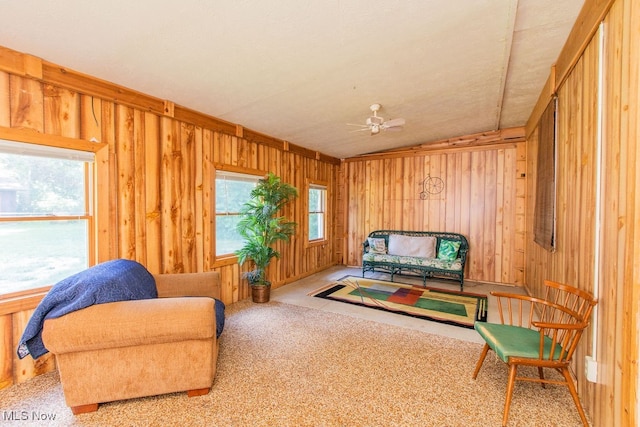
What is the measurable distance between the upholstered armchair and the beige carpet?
0.14 meters

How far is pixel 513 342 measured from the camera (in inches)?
74.4

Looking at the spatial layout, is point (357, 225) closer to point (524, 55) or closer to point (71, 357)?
point (524, 55)

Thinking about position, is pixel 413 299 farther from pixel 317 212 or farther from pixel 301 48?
pixel 301 48

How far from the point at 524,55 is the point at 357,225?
4.39m

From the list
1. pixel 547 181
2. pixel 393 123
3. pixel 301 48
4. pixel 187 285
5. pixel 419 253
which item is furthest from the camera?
pixel 419 253

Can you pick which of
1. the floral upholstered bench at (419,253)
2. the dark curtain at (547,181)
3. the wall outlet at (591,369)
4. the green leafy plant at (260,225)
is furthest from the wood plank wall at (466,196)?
the wall outlet at (591,369)

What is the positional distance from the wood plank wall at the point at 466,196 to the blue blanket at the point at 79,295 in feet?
16.4

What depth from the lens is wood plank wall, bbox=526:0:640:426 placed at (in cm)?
132

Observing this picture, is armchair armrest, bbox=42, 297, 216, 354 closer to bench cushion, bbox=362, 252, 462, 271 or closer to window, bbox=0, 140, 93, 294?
window, bbox=0, 140, 93, 294

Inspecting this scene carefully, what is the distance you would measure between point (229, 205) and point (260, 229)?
55 centimetres

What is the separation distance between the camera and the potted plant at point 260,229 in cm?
383

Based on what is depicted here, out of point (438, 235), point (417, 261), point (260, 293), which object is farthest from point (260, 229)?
point (438, 235)

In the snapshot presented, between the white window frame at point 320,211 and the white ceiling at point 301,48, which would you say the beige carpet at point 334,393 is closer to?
the white ceiling at point 301,48

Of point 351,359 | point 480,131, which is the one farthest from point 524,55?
point 351,359
